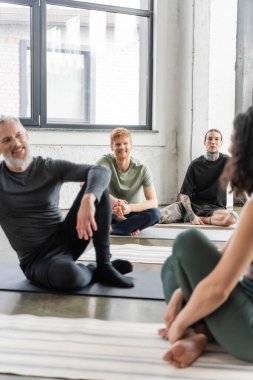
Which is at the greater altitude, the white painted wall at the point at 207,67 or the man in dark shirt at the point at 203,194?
the white painted wall at the point at 207,67

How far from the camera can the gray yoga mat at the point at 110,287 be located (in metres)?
2.50

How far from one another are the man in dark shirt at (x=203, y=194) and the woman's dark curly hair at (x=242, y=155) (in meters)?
3.18

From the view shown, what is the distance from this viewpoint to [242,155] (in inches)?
59.0

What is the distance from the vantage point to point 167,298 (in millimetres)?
1914

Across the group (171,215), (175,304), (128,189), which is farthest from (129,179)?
(175,304)

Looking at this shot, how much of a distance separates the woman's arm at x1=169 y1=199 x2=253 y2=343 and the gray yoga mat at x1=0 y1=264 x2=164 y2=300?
35.7 inches

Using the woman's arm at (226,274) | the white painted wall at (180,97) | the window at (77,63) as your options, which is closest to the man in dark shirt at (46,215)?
the woman's arm at (226,274)

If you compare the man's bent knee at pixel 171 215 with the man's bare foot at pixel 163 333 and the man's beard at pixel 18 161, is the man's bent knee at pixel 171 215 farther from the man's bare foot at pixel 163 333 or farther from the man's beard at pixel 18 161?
the man's bare foot at pixel 163 333

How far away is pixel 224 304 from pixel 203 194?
10.8 feet

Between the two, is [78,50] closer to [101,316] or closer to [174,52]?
[174,52]

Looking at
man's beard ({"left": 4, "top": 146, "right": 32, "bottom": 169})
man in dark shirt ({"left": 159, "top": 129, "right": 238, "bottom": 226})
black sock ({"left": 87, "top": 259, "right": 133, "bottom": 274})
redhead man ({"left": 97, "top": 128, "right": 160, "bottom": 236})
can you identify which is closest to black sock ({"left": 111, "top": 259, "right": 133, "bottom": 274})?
black sock ({"left": 87, "top": 259, "right": 133, "bottom": 274})

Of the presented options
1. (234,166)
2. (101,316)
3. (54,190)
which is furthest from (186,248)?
(54,190)

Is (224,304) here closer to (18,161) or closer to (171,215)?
(18,161)

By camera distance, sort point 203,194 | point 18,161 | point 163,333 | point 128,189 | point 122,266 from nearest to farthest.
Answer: point 163,333 → point 18,161 → point 122,266 → point 128,189 → point 203,194
